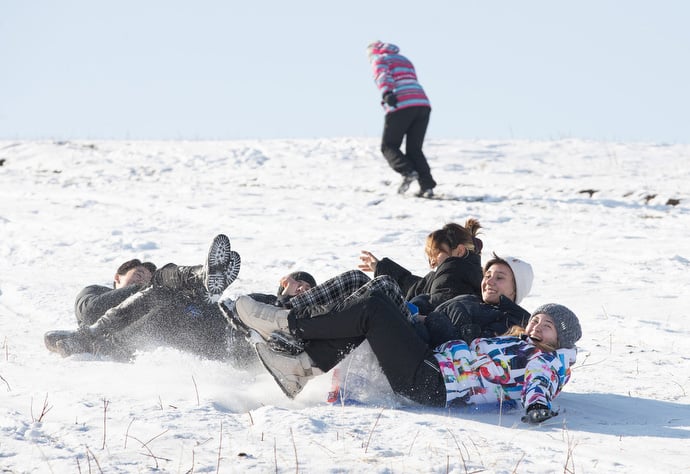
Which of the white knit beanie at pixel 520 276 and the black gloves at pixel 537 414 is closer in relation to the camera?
the black gloves at pixel 537 414

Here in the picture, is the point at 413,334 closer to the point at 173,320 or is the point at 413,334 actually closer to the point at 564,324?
the point at 564,324

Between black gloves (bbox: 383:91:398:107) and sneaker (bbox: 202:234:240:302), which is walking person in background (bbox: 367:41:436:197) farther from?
sneaker (bbox: 202:234:240:302)

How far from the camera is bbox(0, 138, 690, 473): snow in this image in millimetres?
3262

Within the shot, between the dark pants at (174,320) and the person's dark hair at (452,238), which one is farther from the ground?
the person's dark hair at (452,238)

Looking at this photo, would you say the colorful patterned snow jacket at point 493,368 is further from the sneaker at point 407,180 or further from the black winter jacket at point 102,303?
the sneaker at point 407,180

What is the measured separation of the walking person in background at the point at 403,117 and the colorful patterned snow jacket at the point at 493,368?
7754 millimetres

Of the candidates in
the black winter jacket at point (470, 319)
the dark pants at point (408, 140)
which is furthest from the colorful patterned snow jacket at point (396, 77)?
the black winter jacket at point (470, 319)

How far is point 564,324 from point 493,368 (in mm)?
404

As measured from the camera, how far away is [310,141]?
1886cm

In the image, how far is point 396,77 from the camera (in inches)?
476

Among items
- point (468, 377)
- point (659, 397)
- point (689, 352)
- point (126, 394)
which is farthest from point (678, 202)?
point (126, 394)

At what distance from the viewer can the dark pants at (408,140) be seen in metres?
11.9

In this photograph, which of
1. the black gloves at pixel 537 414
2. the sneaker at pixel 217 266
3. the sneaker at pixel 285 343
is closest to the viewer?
the black gloves at pixel 537 414

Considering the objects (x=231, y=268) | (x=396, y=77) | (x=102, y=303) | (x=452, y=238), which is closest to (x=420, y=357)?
(x=231, y=268)
